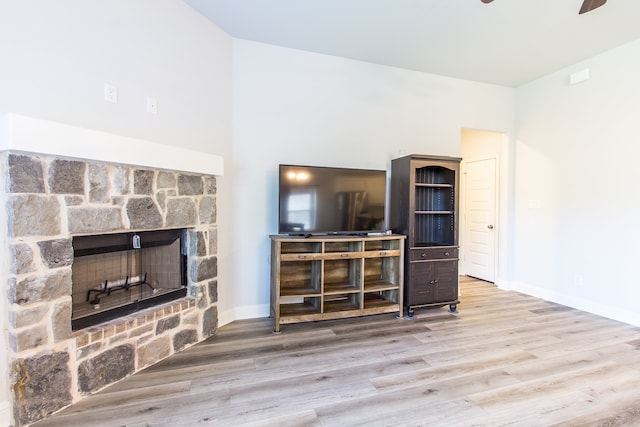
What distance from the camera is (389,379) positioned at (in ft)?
6.88

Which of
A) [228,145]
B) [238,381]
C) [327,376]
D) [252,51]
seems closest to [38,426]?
[238,381]

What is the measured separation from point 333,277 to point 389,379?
1.44 meters

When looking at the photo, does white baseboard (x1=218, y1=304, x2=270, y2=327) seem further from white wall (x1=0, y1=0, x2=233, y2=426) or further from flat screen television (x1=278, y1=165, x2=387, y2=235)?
flat screen television (x1=278, y1=165, x2=387, y2=235)

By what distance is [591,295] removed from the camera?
11.5ft

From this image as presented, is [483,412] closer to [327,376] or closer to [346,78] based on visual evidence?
[327,376]

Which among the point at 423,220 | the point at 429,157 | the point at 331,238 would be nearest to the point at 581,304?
the point at 423,220

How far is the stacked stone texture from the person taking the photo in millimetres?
1613

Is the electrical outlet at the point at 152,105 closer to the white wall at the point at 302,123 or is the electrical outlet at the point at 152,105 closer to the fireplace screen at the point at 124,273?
the white wall at the point at 302,123

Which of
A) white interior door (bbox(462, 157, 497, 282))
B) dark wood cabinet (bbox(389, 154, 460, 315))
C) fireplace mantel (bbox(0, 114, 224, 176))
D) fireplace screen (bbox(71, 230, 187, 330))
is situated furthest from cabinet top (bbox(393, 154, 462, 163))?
fireplace screen (bbox(71, 230, 187, 330))

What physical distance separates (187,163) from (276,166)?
3.44 ft

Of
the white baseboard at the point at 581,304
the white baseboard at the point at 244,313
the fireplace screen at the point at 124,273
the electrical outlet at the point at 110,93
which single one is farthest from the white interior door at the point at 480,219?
the electrical outlet at the point at 110,93

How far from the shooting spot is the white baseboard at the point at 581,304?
317 cm

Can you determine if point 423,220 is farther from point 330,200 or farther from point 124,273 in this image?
point 124,273

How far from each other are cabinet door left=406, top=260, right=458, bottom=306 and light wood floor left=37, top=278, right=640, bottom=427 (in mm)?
298
